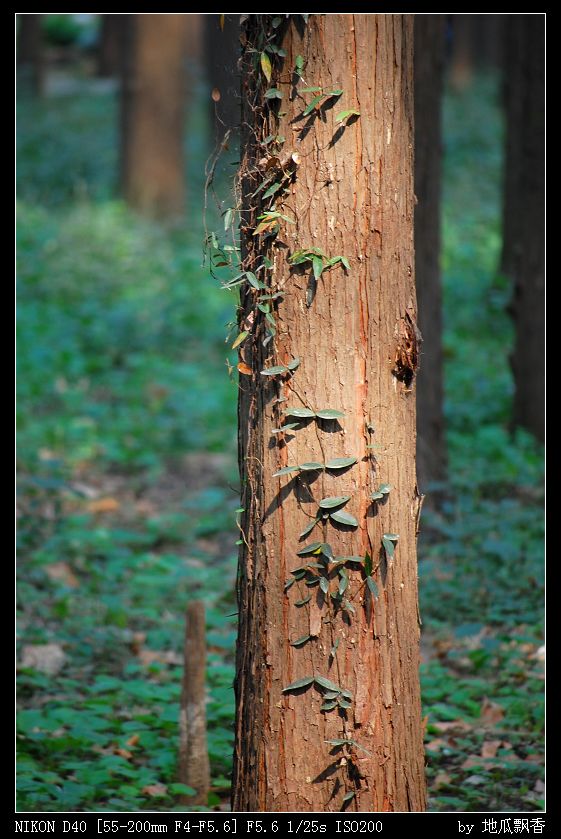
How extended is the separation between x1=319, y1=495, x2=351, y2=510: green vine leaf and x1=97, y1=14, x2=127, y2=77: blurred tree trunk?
20500 millimetres

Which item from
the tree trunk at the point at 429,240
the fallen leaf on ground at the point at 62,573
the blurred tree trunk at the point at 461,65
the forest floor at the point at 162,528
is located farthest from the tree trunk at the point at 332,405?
the blurred tree trunk at the point at 461,65

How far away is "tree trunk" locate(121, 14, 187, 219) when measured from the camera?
13.5m

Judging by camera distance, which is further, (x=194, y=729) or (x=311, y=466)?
(x=194, y=729)

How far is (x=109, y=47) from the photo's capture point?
2245cm

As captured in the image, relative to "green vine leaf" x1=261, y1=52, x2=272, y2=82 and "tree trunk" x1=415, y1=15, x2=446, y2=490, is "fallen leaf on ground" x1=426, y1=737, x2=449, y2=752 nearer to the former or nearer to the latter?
"tree trunk" x1=415, y1=15, x2=446, y2=490

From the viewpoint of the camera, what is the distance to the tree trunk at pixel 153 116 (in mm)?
13484

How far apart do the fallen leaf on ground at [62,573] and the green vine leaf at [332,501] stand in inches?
132

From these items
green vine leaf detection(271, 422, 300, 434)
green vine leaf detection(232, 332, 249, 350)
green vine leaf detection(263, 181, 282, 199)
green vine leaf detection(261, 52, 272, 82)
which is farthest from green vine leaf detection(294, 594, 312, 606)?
green vine leaf detection(261, 52, 272, 82)

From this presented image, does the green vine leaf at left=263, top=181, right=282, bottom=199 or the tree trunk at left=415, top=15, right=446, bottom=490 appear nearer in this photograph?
the green vine leaf at left=263, top=181, right=282, bottom=199

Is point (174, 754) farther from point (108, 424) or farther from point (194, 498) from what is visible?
point (108, 424)

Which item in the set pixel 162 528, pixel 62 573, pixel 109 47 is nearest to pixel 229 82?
pixel 62 573

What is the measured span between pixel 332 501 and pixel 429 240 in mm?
4302

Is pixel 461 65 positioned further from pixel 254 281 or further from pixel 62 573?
pixel 254 281
